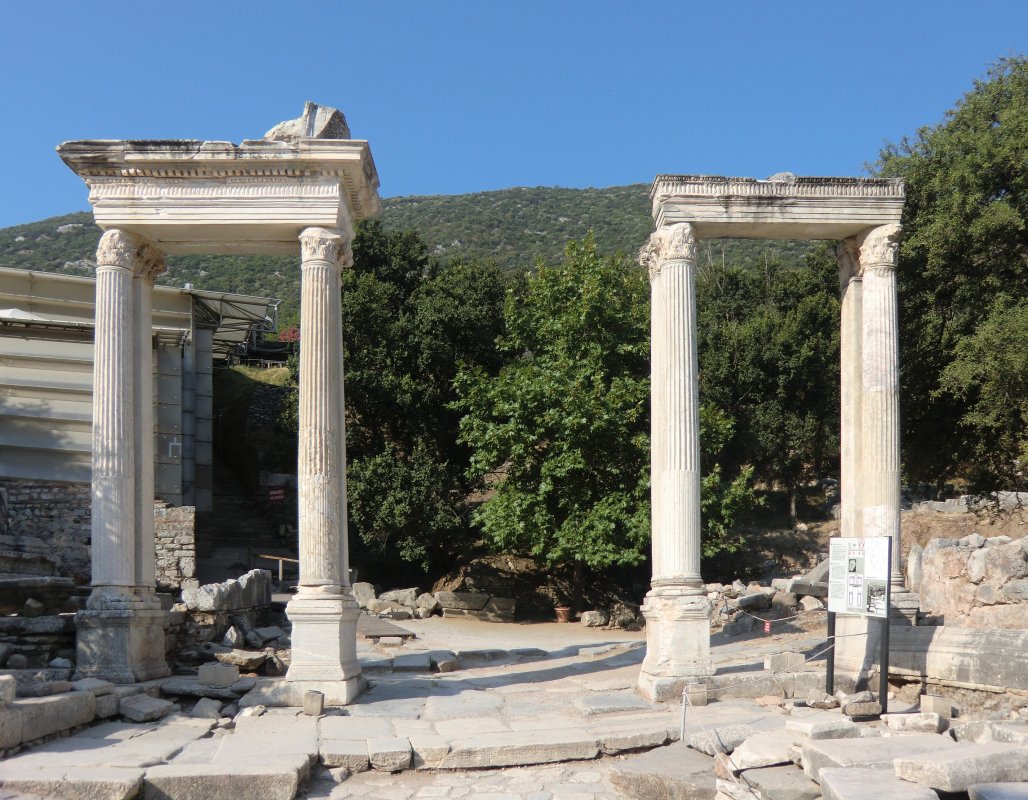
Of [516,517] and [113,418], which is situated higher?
[113,418]

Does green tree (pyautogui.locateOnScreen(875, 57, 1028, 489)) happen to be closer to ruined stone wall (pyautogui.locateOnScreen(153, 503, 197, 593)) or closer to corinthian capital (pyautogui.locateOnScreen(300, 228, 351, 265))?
corinthian capital (pyautogui.locateOnScreen(300, 228, 351, 265))

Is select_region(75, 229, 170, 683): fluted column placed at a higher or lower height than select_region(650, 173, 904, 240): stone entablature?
lower

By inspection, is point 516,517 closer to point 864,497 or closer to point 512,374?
A: point 512,374

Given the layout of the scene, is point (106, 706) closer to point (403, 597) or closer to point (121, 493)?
point (121, 493)

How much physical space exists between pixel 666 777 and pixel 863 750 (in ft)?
5.66

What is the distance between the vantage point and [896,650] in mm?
12102

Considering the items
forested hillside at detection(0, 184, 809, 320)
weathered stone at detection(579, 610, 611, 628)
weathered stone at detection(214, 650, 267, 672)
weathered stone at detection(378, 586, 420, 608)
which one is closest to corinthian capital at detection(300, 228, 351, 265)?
weathered stone at detection(214, 650, 267, 672)

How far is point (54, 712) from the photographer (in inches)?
397

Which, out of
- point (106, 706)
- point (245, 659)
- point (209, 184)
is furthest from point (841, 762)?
point (209, 184)

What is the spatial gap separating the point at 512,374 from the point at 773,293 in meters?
16.9

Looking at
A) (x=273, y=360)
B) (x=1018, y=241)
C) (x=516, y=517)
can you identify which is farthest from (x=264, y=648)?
(x=273, y=360)

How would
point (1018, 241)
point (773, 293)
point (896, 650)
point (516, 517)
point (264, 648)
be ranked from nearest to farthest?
1. point (896, 650)
2. point (264, 648)
3. point (1018, 241)
4. point (516, 517)
5. point (773, 293)

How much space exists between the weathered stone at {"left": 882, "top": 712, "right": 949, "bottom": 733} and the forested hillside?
1604 inches

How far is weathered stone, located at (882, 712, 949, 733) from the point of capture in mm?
9312
